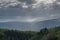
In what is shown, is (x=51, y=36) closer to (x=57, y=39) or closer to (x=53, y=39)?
(x=53, y=39)

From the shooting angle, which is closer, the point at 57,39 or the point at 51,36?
the point at 51,36

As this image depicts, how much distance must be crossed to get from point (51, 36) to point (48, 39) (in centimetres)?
253

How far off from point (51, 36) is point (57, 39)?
28.3ft

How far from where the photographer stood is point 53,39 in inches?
3952

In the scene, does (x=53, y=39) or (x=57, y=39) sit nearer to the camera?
(x=53, y=39)

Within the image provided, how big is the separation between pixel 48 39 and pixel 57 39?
7.88 meters

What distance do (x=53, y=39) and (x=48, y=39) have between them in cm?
254

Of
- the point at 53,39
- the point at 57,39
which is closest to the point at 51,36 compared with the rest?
the point at 53,39

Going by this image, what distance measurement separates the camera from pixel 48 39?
101438 millimetres

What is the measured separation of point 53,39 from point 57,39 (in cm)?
758

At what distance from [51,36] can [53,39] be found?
1837mm

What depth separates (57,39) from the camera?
107 meters
